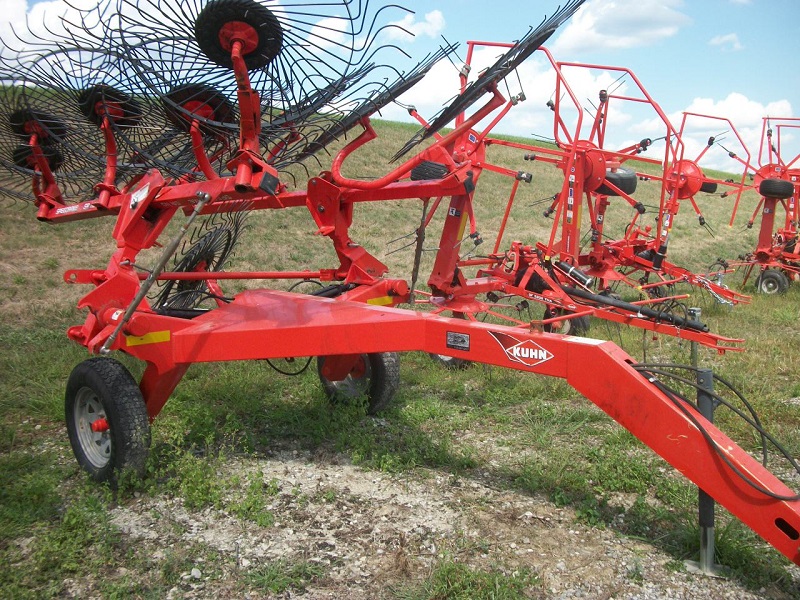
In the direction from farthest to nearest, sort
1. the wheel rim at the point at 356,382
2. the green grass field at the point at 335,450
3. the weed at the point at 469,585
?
the wheel rim at the point at 356,382, the green grass field at the point at 335,450, the weed at the point at 469,585

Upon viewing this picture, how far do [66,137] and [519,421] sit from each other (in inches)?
168

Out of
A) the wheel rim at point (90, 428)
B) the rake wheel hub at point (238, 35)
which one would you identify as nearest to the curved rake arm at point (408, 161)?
the rake wheel hub at point (238, 35)

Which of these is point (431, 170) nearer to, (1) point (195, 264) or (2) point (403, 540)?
(1) point (195, 264)

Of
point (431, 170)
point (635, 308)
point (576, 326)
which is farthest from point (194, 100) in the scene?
point (576, 326)

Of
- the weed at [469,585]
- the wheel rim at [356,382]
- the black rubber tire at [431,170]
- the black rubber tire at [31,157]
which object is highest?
the black rubber tire at [31,157]

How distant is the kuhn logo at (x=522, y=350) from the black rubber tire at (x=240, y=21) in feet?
6.67

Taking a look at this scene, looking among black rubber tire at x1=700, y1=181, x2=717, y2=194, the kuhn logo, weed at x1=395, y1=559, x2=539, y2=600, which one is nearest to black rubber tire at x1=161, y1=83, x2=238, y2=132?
the kuhn logo

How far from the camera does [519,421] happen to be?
5.43 metres

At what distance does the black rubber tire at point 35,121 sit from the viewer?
5184mm

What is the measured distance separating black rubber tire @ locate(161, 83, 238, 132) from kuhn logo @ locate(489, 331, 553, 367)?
2.18 metres

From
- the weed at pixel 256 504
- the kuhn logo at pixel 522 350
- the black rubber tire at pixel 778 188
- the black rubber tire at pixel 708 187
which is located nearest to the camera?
the kuhn logo at pixel 522 350

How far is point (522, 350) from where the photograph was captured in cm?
353

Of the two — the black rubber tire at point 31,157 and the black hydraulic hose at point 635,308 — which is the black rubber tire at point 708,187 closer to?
the black hydraulic hose at point 635,308

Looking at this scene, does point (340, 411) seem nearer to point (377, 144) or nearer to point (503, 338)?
point (503, 338)
